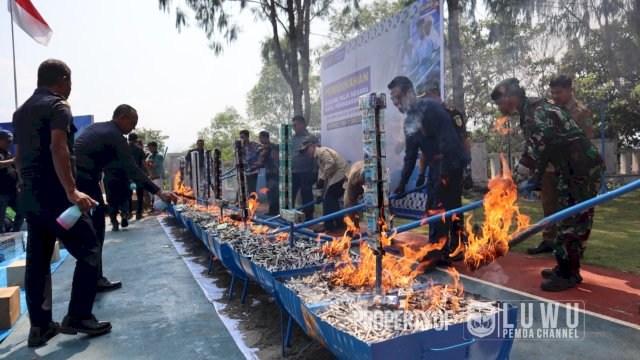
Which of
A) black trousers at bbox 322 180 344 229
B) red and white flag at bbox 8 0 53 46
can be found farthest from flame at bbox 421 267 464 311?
red and white flag at bbox 8 0 53 46

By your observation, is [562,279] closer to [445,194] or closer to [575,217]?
[575,217]

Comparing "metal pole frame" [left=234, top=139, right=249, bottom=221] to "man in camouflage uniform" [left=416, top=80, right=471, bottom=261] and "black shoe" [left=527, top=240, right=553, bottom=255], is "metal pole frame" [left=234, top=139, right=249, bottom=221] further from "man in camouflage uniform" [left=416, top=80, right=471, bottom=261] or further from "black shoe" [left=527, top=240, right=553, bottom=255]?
"black shoe" [left=527, top=240, right=553, bottom=255]

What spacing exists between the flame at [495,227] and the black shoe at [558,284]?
106 cm

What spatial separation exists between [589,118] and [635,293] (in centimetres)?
245

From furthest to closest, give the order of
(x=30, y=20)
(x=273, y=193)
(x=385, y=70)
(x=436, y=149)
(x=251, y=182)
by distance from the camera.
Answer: (x=251, y=182) < (x=30, y=20) < (x=273, y=193) < (x=385, y=70) < (x=436, y=149)

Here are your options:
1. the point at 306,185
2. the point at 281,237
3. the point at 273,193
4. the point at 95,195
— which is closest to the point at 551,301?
the point at 281,237

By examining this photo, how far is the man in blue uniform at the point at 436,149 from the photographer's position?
5574mm

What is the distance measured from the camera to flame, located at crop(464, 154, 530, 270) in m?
3.14

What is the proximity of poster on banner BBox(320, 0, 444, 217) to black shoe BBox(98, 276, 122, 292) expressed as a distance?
4.88 meters

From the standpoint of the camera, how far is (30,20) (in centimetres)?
1190

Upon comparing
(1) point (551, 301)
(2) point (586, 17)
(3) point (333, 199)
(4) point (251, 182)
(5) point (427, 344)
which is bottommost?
(1) point (551, 301)

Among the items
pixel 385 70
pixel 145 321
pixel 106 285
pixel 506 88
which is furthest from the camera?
pixel 385 70

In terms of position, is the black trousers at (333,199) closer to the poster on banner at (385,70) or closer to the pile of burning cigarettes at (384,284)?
the poster on banner at (385,70)

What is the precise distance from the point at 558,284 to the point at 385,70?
17.4 feet
